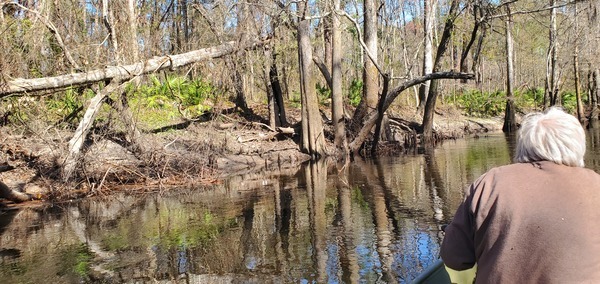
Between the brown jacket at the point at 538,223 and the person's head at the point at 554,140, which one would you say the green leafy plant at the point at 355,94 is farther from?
the brown jacket at the point at 538,223

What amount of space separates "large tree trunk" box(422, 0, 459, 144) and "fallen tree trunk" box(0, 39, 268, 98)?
5921 mm

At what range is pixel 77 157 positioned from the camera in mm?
12203

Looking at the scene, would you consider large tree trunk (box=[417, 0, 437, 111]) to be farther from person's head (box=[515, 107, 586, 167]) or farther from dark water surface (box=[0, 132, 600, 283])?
person's head (box=[515, 107, 586, 167])

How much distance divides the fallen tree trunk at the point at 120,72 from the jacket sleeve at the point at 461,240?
35.4ft

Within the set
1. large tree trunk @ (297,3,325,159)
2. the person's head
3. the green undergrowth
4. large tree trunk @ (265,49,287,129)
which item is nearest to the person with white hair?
the person's head

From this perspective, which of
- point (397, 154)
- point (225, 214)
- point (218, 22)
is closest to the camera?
point (225, 214)

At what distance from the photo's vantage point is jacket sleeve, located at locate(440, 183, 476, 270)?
7.97ft

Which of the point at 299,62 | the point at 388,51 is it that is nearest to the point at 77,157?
the point at 299,62

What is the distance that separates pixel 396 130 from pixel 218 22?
28.7ft

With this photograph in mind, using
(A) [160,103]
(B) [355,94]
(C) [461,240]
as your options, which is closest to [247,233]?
(C) [461,240]

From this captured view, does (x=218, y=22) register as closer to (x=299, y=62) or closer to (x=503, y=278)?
(x=299, y=62)

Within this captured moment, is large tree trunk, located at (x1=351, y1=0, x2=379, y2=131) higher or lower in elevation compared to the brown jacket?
higher

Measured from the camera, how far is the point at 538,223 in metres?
2.22

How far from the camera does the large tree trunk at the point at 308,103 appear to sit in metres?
17.9
